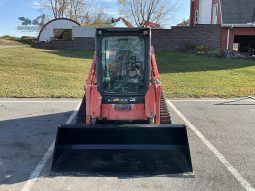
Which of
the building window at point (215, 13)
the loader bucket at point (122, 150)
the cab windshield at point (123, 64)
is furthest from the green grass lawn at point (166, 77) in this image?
the building window at point (215, 13)

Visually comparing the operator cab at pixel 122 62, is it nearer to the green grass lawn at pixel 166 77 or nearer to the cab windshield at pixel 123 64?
the cab windshield at pixel 123 64

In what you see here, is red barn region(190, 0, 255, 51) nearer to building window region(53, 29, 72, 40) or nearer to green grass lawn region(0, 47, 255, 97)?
green grass lawn region(0, 47, 255, 97)

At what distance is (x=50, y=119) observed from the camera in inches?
349

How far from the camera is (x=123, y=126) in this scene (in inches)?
230

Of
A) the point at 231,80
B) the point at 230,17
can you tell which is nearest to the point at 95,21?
the point at 230,17

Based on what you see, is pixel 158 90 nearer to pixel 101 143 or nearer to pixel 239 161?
pixel 101 143

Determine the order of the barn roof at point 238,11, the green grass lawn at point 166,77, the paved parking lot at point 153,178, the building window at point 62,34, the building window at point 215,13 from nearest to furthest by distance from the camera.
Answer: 1. the paved parking lot at point 153,178
2. the green grass lawn at point 166,77
3. the barn roof at point 238,11
4. the building window at point 215,13
5. the building window at point 62,34

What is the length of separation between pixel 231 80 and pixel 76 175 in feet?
38.5

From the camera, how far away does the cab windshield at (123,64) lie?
630cm

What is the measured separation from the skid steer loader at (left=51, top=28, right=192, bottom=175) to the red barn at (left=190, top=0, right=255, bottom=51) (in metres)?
22.0

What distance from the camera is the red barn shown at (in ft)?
87.3

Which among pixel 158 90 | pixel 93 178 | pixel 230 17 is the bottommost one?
pixel 93 178

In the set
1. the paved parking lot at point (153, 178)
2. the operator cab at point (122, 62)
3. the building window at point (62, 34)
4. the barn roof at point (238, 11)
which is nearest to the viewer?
the paved parking lot at point (153, 178)

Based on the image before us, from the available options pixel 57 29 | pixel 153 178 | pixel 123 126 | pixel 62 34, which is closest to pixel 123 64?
pixel 123 126
